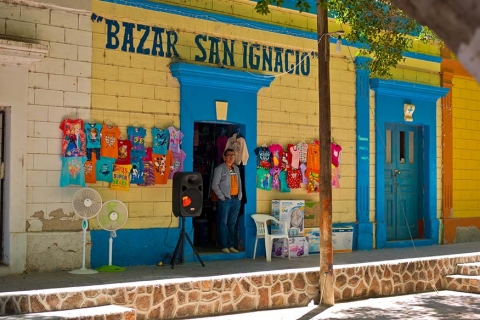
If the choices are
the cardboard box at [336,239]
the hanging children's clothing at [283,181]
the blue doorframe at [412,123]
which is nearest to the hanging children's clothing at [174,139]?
the hanging children's clothing at [283,181]

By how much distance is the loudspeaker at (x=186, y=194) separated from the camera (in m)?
10.9

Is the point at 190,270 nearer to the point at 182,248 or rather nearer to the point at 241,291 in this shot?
the point at 182,248

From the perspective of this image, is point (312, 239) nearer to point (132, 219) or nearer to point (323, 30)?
point (132, 219)

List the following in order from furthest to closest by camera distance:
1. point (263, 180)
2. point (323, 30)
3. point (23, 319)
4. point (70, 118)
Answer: point (263, 180), point (70, 118), point (323, 30), point (23, 319)

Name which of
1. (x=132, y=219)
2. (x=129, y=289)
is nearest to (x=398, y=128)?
(x=132, y=219)

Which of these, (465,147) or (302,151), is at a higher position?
(465,147)

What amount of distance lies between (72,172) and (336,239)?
18.4 ft

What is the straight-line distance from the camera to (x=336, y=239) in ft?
45.7

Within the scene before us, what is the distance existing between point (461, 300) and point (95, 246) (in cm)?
569

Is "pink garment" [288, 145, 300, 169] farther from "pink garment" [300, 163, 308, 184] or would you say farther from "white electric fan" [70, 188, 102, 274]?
"white electric fan" [70, 188, 102, 274]

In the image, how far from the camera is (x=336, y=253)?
1377 centimetres

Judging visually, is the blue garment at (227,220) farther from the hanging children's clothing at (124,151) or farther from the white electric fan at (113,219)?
the white electric fan at (113,219)

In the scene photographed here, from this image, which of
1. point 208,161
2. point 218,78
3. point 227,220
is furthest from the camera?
point 208,161

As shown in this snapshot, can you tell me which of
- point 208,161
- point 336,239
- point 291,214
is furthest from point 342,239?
point 208,161
